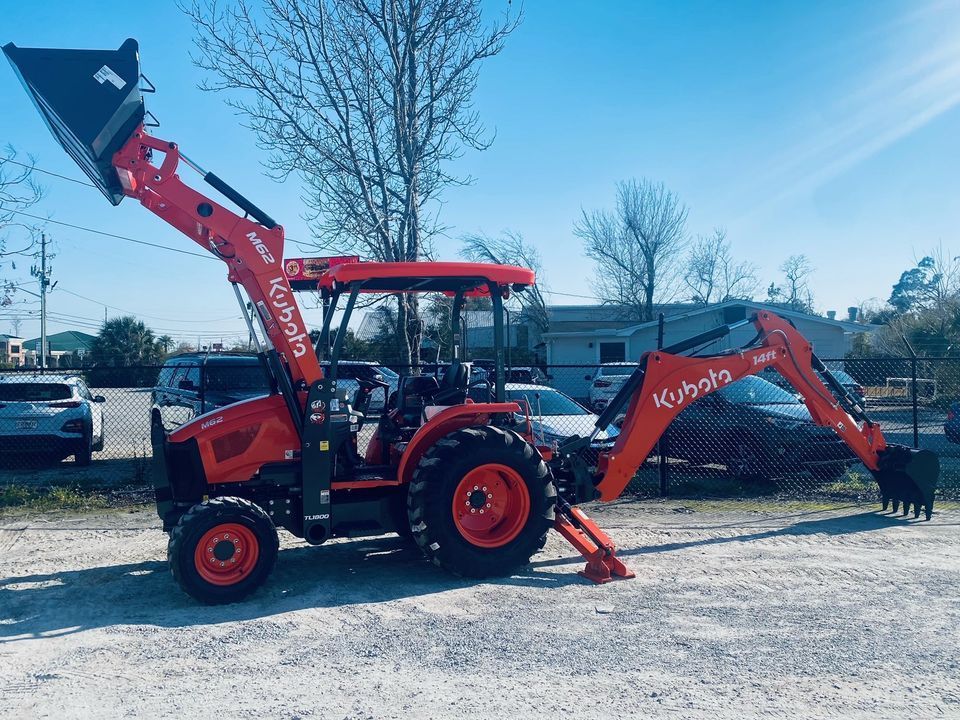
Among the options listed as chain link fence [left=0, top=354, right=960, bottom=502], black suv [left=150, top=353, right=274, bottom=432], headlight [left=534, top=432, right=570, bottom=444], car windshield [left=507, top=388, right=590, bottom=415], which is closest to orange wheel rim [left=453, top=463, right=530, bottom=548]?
chain link fence [left=0, top=354, right=960, bottom=502]

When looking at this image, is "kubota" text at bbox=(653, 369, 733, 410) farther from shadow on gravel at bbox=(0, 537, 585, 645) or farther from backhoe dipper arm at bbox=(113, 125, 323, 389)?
backhoe dipper arm at bbox=(113, 125, 323, 389)

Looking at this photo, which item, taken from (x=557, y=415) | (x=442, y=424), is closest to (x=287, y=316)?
(x=442, y=424)

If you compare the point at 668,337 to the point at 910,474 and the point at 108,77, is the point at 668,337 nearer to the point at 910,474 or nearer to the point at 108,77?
the point at 910,474

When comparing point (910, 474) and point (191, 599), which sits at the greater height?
point (910, 474)

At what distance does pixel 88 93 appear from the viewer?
20.1ft

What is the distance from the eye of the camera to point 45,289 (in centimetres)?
3847

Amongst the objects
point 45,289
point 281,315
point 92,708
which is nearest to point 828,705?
point 92,708

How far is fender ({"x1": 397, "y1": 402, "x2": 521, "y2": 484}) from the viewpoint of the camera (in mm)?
6631

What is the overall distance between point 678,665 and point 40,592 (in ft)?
16.5

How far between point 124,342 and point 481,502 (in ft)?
Result: 113

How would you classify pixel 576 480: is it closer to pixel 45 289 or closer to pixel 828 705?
pixel 828 705

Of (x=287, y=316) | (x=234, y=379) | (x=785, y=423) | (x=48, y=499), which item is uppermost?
(x=287, y=316)

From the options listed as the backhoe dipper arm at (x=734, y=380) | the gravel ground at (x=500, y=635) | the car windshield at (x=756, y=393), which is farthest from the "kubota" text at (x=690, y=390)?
the car windshield at (x=756, y=393)

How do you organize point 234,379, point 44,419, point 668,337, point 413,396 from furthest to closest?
point 668,337
point 234,379
point 44,419
point 413,396
